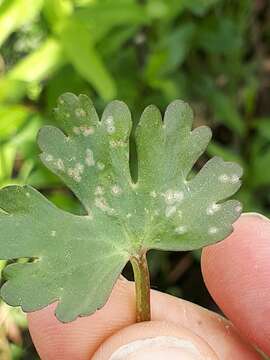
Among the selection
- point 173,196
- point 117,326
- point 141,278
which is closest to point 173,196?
point 173,196

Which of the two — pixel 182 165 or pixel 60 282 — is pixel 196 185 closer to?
pixel 182 165

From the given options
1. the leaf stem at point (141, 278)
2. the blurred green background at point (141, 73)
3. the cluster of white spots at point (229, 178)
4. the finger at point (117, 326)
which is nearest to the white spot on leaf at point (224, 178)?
the cluster of white spots at point (229, 178)

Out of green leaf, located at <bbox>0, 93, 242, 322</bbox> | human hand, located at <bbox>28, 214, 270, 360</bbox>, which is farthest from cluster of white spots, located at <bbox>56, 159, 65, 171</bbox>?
human hand, located at <bbox>28, 214, 270, 360</bbox>

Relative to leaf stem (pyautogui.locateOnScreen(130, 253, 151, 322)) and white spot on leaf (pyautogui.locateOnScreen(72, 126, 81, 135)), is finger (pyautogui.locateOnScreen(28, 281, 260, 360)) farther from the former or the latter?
white spot on leaf (pyautogui.locateOnScreen(72, 126, 81, 135))

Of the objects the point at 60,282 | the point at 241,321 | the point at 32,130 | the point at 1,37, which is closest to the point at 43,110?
the point at 32,130

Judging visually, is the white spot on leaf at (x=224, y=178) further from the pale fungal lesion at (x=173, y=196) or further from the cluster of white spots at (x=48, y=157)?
the cluster of white spots at (x=48, y=157)

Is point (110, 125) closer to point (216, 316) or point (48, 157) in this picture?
point (48, 157)

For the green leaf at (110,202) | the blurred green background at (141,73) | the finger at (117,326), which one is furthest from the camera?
the blurred green background at (141,73)
